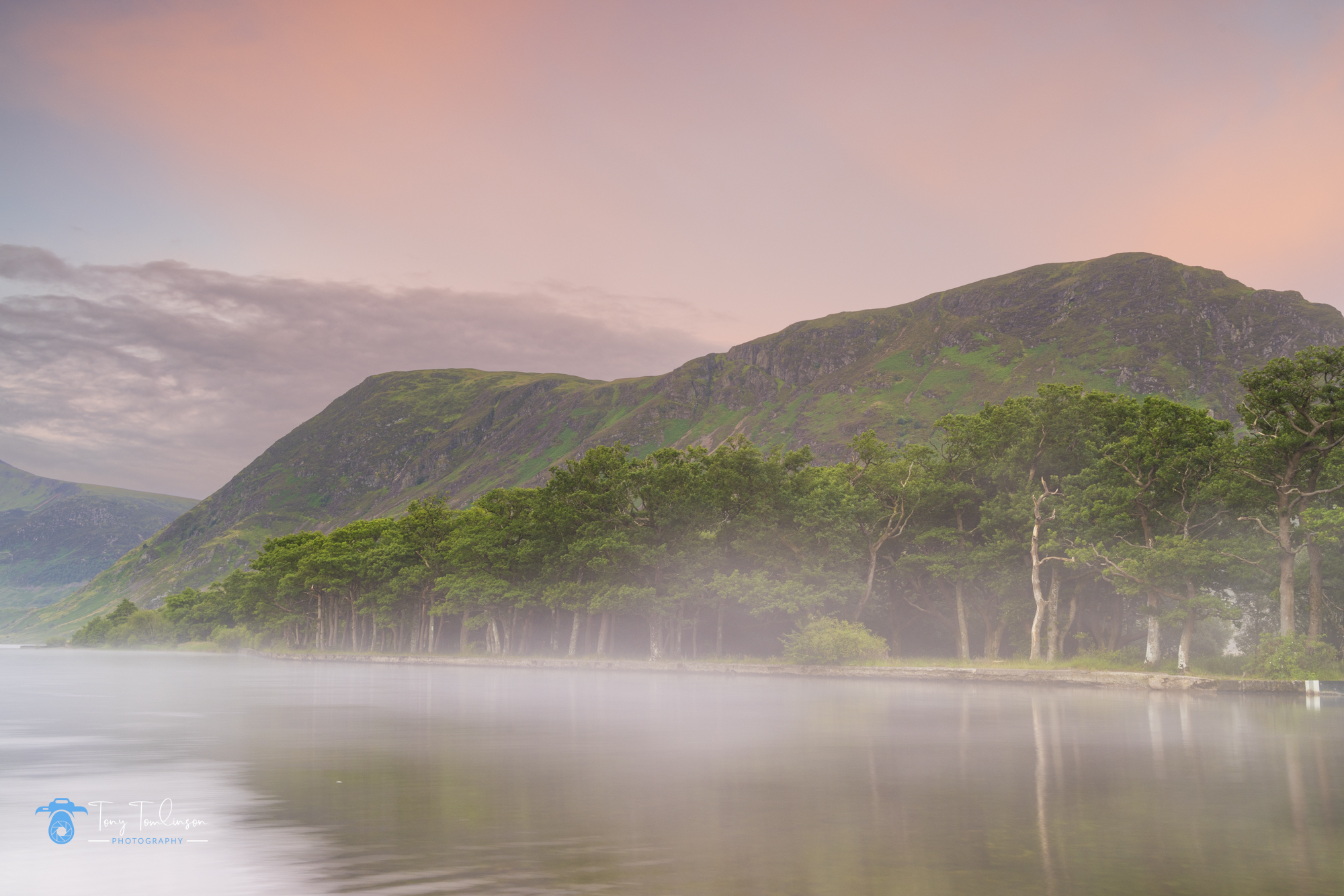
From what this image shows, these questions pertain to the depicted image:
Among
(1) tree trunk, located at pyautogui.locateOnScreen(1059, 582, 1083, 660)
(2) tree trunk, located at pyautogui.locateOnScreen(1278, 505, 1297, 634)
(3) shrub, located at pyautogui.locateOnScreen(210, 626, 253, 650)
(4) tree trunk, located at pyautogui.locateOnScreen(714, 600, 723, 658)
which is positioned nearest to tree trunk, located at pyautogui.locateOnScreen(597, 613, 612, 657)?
(4) tree trunk, located at pyautogui.locateOnScreen(714, 600, 723, 658)

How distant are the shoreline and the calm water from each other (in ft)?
43.6

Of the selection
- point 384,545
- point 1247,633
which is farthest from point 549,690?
point 384,545

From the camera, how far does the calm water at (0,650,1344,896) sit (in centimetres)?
1042

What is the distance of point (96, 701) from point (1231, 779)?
138 feet

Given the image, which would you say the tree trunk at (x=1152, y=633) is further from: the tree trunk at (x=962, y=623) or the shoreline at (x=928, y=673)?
the tree trunk at (x=962, y=623)

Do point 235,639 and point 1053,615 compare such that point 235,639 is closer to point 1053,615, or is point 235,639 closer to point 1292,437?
point 1053,615

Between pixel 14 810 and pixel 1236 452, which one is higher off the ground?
pixel 1236 452

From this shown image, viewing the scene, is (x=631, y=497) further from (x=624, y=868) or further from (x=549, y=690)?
(x=624, y=868)

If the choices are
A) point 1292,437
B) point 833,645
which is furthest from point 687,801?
point 833,645

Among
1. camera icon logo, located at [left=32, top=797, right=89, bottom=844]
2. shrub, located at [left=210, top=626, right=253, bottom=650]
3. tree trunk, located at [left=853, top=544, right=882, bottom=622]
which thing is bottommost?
shrub, located at [left=210, top=626, right=253, bottom=650]

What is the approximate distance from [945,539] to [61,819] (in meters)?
60.5

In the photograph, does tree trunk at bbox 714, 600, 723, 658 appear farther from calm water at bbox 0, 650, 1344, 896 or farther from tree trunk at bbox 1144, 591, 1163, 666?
calm water at bbox 0, 650, 1344, 896

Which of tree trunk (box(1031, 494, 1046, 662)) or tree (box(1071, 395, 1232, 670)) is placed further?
tree trunk (box(1031, 494, 1046, 662))

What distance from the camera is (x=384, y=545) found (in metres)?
108
